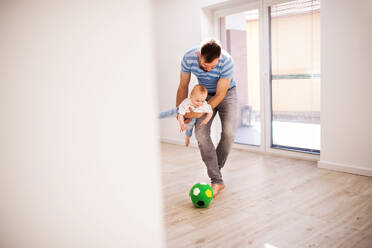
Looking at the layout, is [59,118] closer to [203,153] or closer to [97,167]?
[97,167]

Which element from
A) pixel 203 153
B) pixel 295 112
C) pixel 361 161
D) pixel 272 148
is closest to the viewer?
pixel 203 153

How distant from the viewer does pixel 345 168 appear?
2982 millimetres

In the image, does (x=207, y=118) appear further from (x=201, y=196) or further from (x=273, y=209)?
(x=273, y=209)

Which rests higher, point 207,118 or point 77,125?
point 77,125

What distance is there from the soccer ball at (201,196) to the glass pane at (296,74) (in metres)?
1.65

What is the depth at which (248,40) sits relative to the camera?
397 centimetres

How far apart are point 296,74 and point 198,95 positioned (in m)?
1.59

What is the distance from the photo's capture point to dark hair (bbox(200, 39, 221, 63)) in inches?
84.5

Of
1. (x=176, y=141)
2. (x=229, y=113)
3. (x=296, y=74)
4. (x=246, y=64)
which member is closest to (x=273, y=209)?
(x=229, y=113)

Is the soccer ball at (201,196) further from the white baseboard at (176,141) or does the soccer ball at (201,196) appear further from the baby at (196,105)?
the white baseboard at (176,141)

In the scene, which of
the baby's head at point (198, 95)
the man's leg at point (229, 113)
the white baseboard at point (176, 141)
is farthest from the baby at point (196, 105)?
the white baseboard at point (176, 141)

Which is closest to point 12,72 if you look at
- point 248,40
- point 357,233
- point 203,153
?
point 357,233

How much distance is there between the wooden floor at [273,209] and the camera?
1835mm

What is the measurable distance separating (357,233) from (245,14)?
9.16 ft
